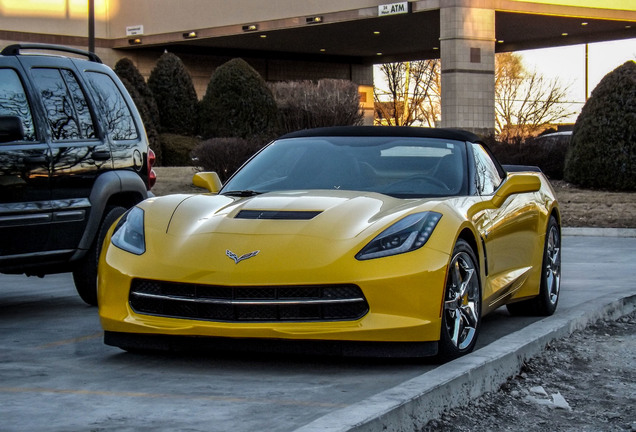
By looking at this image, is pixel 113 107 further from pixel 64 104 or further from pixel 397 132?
pixel 397 132

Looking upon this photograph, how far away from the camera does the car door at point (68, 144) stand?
26.9ft

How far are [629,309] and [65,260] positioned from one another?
14.2 ft

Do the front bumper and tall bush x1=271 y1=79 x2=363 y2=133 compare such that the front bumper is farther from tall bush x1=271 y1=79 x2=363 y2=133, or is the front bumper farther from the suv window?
tall bush x1=271 y1=79 x2=363 y2=133

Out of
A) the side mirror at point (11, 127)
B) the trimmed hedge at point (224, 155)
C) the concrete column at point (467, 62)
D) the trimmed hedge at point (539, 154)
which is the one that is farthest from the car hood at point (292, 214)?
the concrete column at point (467, 62)

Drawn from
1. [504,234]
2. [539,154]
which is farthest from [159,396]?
[539,154]

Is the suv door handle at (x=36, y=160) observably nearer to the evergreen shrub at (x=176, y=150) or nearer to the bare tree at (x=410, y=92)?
the evergreen shrub at (x=176, y=150)

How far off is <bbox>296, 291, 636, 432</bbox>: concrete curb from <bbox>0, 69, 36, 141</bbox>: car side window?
151 inches

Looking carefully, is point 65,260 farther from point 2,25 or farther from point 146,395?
point 2,25

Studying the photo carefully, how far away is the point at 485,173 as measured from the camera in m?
7.62

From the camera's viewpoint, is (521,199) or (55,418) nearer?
(55,418)

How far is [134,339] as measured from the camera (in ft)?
19.8

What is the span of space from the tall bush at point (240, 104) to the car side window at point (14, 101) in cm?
2323

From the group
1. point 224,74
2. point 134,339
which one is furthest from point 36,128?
point 224,74

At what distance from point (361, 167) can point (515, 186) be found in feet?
3.37
